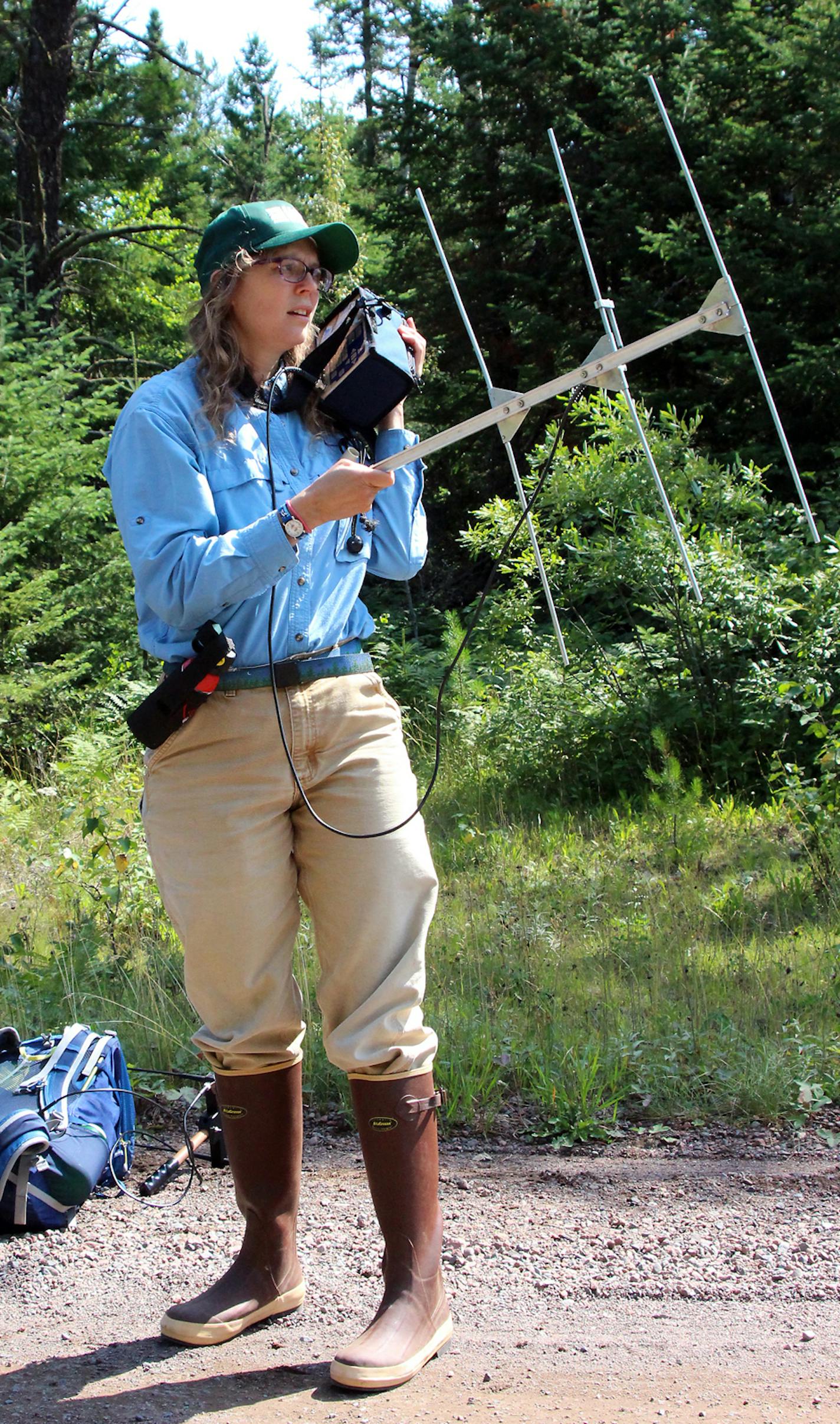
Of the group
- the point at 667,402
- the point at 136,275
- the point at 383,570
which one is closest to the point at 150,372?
the point at 136,275

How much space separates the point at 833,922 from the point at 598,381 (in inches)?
135

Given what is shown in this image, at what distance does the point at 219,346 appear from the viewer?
8.39ft

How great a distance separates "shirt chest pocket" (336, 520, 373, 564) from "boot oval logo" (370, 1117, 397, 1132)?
1.10m

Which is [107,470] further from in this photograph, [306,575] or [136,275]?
[136,275]

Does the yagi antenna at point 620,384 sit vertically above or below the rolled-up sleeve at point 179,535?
above

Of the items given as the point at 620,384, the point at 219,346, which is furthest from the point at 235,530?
the point at 620,384

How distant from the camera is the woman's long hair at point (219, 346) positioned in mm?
2488

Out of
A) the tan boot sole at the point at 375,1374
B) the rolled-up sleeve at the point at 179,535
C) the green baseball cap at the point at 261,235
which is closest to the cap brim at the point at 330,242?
the green baseball cap at the point at 261,235

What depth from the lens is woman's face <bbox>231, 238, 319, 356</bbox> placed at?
2543 mm

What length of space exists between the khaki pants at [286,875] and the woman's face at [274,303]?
707 mm

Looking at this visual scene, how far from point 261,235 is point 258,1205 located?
6.38 feet

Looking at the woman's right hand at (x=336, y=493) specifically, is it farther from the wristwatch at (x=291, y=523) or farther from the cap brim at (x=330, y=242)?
the cap brim at (x=330, y=242)

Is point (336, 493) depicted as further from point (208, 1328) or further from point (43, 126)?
point (43, 126)

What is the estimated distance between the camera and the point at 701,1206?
3150 millimetres
